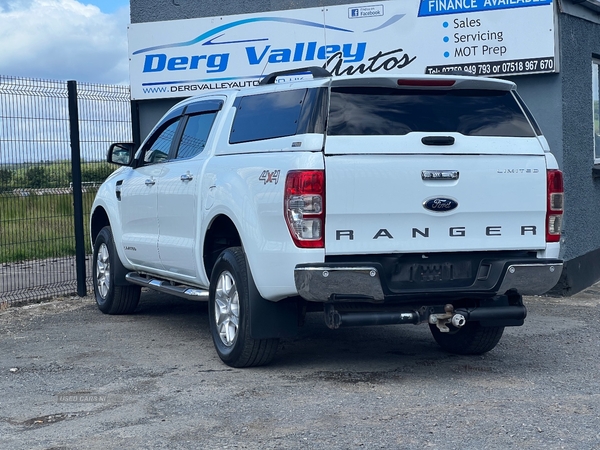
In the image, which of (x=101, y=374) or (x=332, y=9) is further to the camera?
(x=332, y=9)

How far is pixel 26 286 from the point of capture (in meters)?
11.2

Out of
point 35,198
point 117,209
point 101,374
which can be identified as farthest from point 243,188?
point 35,198

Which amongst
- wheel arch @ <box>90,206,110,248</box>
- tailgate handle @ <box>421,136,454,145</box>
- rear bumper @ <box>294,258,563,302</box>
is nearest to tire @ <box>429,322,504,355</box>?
rear bumper @ <box>294,258,563,302</box>

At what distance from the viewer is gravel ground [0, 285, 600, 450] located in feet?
17.0

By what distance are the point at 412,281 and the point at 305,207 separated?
0.89 meters

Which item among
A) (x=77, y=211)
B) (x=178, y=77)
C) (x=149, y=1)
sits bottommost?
(x=77, y=211)

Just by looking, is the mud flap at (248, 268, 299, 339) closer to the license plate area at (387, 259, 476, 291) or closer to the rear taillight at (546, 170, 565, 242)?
the license plate area at (387, 259, 476, 291)

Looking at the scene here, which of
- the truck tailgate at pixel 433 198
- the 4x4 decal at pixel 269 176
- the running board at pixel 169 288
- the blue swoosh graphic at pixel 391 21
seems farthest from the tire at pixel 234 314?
the blue swoosh graphic at pixel 391 21

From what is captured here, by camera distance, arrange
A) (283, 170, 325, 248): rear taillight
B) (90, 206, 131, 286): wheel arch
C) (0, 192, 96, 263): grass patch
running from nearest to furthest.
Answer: (283, 170, 325, 248): rear taillight → (90, 206, 131, 286): wheel arch → (0, 192, 96, 263): grass patch

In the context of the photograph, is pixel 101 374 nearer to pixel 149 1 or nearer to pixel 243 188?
pixel 243 188

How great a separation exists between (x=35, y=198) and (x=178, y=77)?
128 inches

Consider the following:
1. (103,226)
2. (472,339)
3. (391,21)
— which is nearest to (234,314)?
(472,339)

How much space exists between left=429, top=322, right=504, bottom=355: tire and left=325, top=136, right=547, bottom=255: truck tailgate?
3.25ft

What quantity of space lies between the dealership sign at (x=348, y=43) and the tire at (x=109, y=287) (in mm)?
3556
